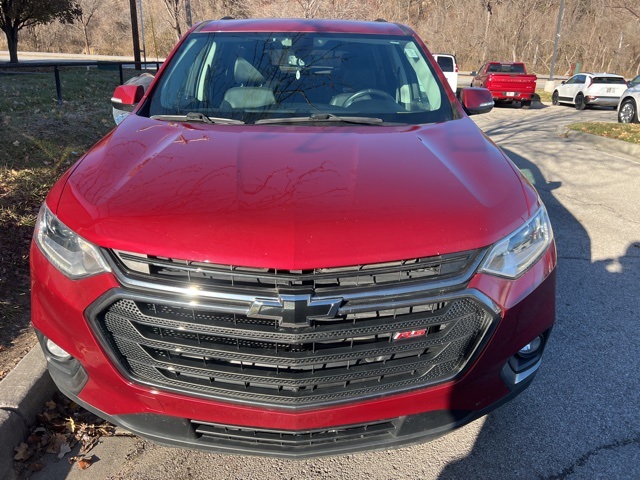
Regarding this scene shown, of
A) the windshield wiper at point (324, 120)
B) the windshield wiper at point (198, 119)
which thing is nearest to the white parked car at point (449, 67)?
the windshield wiper at point (324, 120)

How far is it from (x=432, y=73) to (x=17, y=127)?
242 inches

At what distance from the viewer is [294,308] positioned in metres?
1.64

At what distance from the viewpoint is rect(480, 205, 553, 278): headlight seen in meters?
1.86

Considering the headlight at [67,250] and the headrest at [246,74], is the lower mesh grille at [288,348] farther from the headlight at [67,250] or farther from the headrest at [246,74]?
the headrest at [246,74]

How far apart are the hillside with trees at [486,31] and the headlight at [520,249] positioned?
37.2m

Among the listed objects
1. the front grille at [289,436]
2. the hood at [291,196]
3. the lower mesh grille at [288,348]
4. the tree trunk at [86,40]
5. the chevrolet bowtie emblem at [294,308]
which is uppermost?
the hood at [291,196]

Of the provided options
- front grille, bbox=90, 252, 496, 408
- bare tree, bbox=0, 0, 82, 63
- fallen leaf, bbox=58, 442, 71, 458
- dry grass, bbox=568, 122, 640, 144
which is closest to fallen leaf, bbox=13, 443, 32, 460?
fallen leaf, bbox=58, 442, 71, 458

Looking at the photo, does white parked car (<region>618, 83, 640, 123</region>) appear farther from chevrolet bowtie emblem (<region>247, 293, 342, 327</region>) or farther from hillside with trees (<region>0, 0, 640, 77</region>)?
hillside with trees (<region>0, 0, 640, 77</region>)

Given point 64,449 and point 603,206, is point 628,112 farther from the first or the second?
point 64,449

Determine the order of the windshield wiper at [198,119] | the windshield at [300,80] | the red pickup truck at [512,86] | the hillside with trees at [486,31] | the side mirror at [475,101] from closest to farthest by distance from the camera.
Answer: the windshield wiper at [198,119], the windshield at [300,80], the side mirror at [475,101], the red pickup truck at [512,86], the hillside with trees at [486,31]

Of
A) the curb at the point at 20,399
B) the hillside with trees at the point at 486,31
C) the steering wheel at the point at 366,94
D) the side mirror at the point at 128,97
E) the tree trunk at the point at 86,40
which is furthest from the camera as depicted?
the tree trunk at the point at 86,40

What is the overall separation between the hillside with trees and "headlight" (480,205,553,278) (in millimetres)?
37201

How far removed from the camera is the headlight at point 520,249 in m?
1.86

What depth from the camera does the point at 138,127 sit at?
8.79 feet
